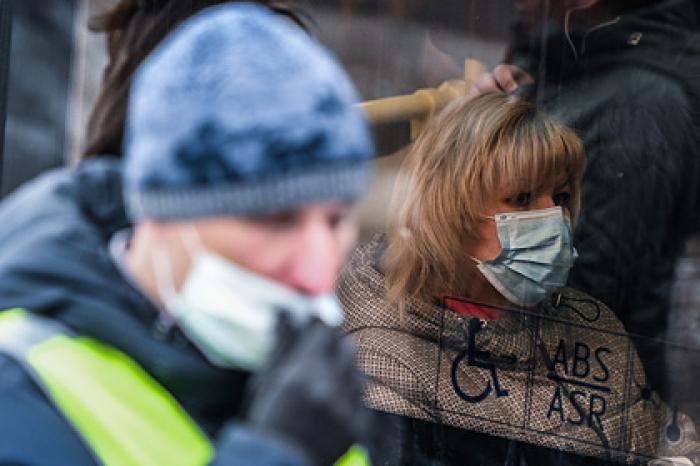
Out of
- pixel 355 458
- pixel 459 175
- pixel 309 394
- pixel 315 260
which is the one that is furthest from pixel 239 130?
pixel 459 175

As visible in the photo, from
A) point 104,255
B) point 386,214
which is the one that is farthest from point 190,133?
point 386,214

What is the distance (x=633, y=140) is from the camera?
3070 millimetres

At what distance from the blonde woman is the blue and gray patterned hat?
63.9 inches

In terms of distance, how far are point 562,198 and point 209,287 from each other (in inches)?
68.2

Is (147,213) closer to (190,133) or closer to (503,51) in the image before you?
(190,133)

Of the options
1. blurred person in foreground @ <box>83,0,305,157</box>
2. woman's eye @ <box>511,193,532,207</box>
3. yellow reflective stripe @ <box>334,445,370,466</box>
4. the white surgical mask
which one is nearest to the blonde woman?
woman's eye @ <box>511,193,532,207</box>

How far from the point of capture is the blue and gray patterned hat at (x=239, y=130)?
1347mm

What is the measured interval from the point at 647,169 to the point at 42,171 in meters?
1.53

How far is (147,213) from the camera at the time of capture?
1.39 metres

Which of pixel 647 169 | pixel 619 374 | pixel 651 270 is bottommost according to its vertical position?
pixel 619 374

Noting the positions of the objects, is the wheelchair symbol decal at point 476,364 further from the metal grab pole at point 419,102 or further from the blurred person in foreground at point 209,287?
the blurred person in foreground at point 209,287

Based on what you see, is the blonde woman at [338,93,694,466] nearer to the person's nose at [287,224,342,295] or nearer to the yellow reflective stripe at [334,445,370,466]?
the yellow reflective stripe at [334,445,370,466]

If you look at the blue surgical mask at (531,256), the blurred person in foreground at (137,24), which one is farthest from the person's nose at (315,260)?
the blue surgical mask at (531,256)

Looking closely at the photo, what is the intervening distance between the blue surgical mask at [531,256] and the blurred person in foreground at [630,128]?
0.17 feet
